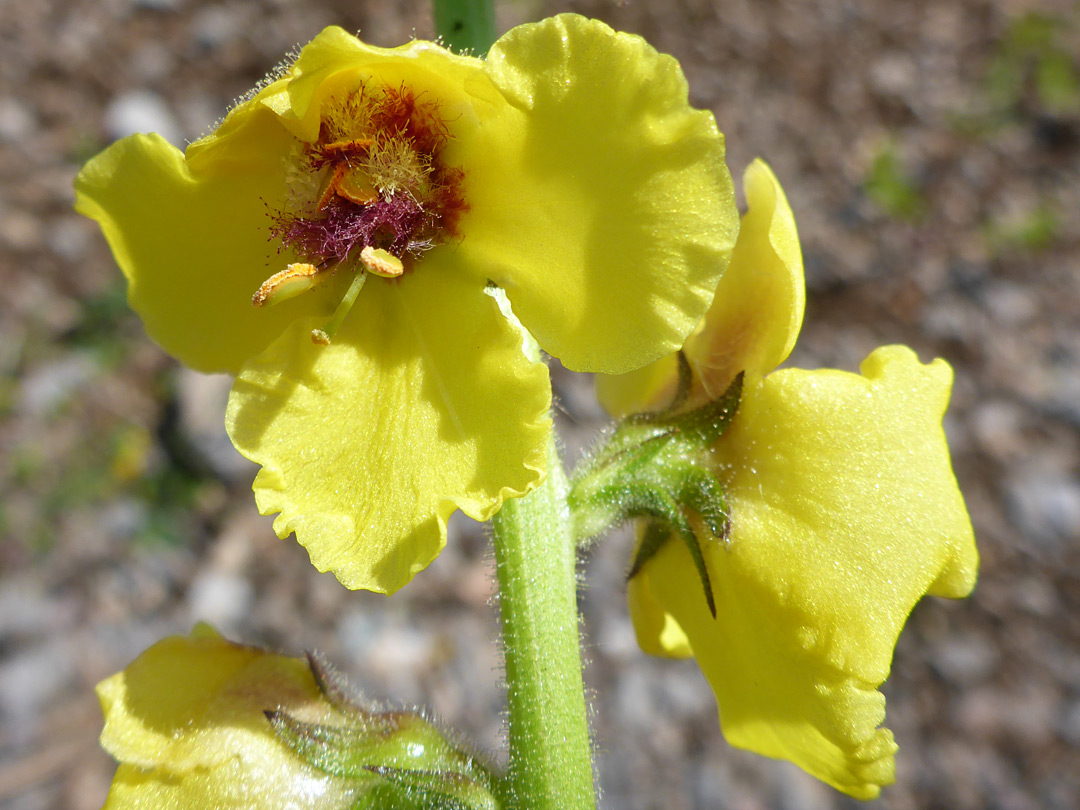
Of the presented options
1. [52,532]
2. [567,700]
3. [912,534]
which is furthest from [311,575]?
[912,534]

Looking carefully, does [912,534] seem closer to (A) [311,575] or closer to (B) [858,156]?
(A) [311,575]

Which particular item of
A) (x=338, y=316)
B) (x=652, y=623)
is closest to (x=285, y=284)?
(x=338, y=316)

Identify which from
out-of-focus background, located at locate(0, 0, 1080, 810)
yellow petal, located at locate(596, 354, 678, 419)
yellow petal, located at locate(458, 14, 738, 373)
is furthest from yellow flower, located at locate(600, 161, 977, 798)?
out-of-focus background, located at locate(0, 0, 1080, 810)

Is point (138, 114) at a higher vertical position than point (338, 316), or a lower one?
lower

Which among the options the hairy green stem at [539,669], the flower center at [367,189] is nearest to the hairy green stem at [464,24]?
the flower center at [367,189]

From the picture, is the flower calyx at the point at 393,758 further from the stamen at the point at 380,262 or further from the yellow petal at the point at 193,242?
the stamen at the point at 380,262

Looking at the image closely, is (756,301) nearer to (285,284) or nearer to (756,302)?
(756,302)
